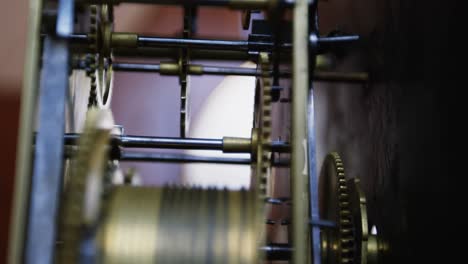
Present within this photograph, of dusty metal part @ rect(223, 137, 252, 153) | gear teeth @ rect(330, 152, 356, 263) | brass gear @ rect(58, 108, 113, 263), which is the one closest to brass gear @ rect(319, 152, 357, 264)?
gear teeth @ rect(330, 152, 356, 263)

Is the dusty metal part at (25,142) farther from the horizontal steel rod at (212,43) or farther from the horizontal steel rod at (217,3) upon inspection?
the horizontal steel rod at (212,43)

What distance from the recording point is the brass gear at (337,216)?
Answer: 1035mm

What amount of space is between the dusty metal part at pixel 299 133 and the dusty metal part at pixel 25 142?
33 centimetres

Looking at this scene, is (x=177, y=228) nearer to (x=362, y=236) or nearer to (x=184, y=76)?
(x=362, y=236)

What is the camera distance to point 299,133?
0.79 m

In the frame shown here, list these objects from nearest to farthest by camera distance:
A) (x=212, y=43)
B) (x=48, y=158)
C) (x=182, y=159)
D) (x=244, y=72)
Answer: (x=48, y=158) → (x=212, y=43) → (x=182, y=159) → (x=244, y=72)

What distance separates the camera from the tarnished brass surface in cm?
81

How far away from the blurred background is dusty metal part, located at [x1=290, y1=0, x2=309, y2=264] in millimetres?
233

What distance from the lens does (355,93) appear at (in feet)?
4.39

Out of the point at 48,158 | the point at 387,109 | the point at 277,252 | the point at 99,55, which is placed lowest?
the point at 277,252

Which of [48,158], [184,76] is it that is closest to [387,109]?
[184,76]

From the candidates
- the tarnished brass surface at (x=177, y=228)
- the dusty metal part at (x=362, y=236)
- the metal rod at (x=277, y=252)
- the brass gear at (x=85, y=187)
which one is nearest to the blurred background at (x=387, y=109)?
the dusty metal part at (x=362, y=236)

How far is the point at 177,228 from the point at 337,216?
1.20ft

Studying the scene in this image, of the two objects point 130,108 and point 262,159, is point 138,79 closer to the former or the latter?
point 130,108
